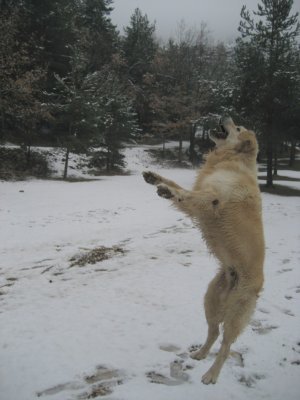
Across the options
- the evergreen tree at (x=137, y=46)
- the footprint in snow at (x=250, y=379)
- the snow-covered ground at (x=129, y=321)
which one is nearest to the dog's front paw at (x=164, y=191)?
the snow-covered ground at (x=129, y=321)

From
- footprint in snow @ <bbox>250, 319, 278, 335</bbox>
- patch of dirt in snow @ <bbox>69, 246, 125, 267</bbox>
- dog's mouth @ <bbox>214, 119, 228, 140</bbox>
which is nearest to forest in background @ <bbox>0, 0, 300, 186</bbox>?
patch of dirt in snow @ <bbox>69, 246, 125, 267</bbox>

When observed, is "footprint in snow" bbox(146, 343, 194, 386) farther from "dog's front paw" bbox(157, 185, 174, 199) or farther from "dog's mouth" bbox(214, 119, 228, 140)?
"dog's mouth" bbox(214, 119, 228, 140)

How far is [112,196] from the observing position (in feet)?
55.3

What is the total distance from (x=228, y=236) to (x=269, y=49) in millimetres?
20501

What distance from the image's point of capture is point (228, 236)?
10.8 ft

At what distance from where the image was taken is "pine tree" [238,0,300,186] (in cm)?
2005

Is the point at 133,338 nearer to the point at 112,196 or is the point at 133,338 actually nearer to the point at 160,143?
the point at 112,196

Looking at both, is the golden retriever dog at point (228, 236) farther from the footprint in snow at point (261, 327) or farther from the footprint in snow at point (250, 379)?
the footprint in snow at point (261, 327)

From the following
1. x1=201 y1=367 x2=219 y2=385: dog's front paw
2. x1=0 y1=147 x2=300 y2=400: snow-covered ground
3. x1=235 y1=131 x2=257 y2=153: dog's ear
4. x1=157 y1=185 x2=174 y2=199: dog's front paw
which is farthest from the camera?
x1=235 y1=131 x2=257 y2=153: dog's ear

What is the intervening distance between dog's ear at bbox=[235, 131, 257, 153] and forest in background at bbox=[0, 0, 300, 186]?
1707 centimetres

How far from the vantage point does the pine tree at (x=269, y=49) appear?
65.8 ft

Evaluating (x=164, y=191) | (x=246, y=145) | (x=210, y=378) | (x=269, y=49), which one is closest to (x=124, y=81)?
(x=269, y=49)

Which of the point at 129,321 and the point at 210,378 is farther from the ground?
the point at 210,378

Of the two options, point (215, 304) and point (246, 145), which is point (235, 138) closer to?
point (246, 145)
